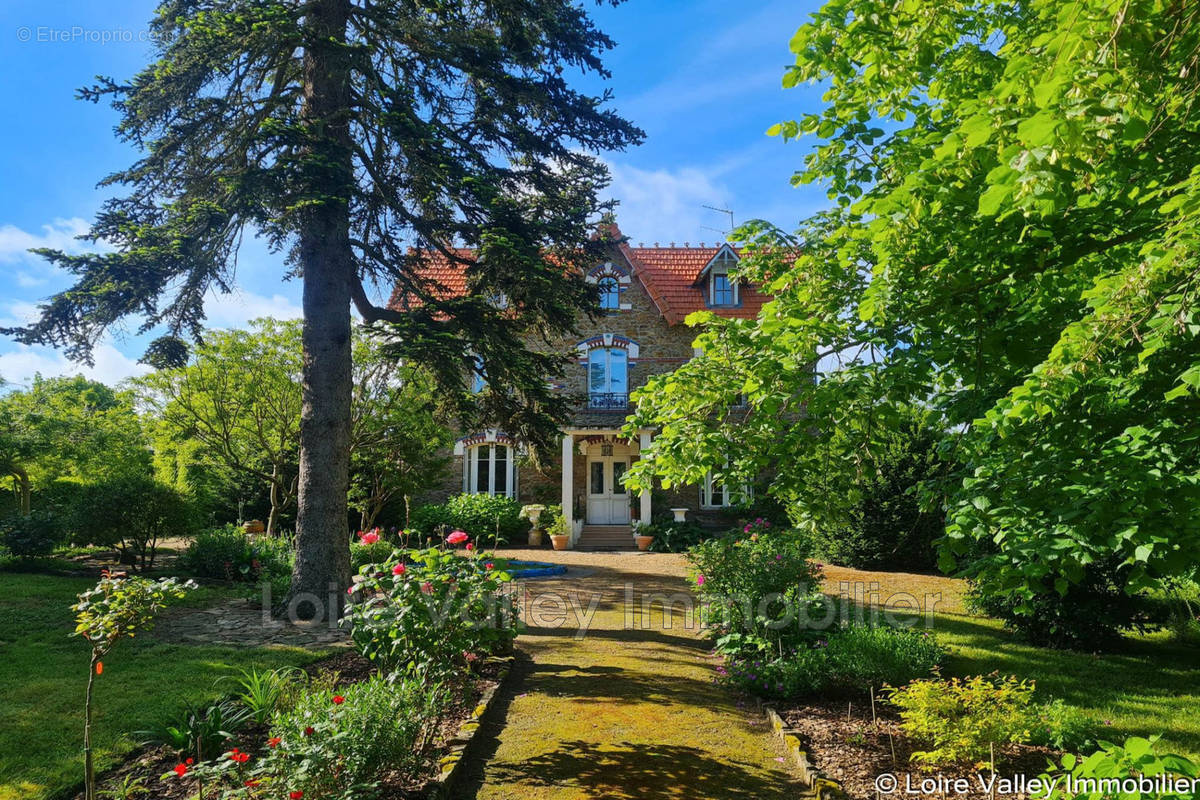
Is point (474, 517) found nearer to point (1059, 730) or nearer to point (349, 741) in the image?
point (349, 741)

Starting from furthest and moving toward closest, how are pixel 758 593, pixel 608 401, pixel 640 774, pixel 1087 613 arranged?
pixel 608 401 < pixel 1087 613 < pixel 758 593 < pixel 640 774

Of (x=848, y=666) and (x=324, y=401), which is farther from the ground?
(x=324, y=401)

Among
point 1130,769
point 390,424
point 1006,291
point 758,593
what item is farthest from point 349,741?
point 390,424

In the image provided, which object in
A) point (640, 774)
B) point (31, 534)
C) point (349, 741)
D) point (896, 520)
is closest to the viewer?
point (349, 741)

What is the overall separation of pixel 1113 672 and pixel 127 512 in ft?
50.6

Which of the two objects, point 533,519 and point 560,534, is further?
point 533,519

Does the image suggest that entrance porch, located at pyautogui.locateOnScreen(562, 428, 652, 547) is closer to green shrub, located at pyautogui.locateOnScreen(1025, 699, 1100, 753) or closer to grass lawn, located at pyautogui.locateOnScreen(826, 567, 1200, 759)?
grass lawn, located at pyautogui.locateOnScreen(826, 567, 1200, 759)

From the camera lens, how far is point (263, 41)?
30.9 ft

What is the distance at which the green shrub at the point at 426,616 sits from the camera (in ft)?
A: 18.0

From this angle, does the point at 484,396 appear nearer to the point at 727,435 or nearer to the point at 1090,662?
the point at 727,435

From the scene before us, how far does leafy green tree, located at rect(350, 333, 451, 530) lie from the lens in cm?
1487

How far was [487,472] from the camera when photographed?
76.3ft

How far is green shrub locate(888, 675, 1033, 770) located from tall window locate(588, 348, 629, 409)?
1837 centimetres

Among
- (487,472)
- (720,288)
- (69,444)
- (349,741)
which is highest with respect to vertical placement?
(720,288)
